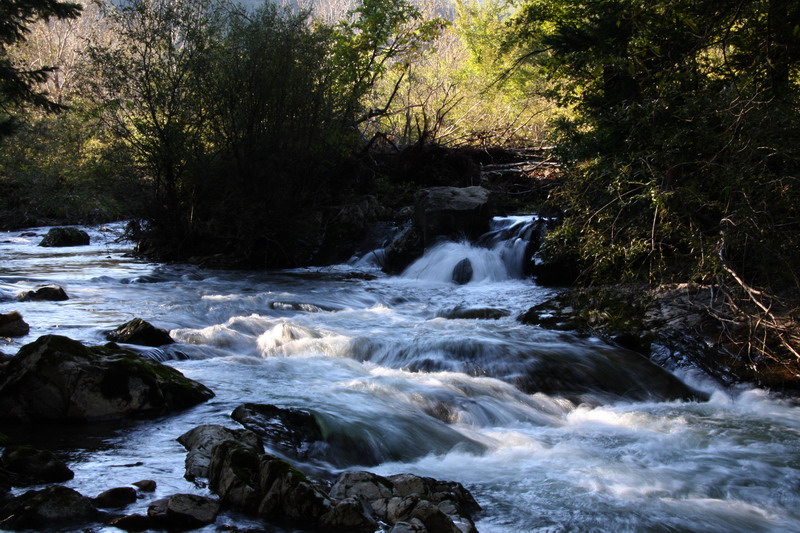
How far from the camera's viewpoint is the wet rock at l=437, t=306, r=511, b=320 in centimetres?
1011

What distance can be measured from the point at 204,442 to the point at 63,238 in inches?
798

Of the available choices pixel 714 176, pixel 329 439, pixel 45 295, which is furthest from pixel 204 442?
pixel 45 295

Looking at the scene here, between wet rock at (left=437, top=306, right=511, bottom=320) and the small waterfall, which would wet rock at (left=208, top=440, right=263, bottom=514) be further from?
the small waterfall

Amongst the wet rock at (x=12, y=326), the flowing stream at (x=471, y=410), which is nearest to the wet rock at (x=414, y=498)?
the flowing stream at (x=471, y=410)

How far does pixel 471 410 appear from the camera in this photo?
608 cm

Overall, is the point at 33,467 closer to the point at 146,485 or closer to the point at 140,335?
the point at 146,485

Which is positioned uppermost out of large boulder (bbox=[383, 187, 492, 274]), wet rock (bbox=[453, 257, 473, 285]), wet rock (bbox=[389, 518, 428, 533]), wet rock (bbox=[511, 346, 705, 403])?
large boulder (bbox=[383, 187, 492, 274])

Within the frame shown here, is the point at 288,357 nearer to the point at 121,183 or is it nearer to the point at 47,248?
the point at 121,183

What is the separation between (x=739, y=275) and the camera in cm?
723

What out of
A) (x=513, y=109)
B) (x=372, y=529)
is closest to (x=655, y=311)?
(x=372, y=529)

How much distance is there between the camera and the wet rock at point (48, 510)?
10.1 ft

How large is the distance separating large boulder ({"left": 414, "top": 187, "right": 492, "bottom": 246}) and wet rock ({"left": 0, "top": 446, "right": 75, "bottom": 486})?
1179 cm

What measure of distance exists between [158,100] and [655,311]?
40.0 feet

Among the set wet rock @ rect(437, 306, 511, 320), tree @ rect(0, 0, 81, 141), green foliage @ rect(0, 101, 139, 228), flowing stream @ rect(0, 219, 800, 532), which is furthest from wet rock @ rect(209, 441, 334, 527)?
green foliage @ rect(0, 101, 139, 228)
